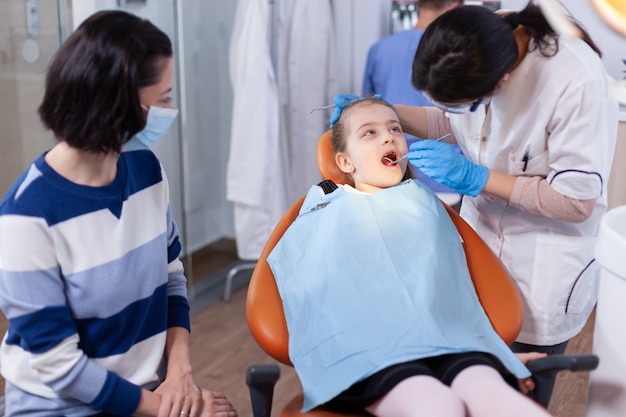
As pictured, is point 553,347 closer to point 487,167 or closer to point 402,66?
point 487,167

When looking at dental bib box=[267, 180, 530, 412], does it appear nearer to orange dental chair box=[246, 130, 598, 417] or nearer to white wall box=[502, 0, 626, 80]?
orange dental chair box=[246, 130, 598, 417]

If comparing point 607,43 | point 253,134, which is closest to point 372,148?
point 253,134

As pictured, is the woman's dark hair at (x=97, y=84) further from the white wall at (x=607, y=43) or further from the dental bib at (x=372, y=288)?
the white wall at (x=607, y=43)

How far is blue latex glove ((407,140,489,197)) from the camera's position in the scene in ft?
4.95

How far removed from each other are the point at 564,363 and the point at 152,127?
830 millimetres

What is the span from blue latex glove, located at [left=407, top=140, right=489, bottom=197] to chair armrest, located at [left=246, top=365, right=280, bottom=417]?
21.4 inches

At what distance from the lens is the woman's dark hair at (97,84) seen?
3.70 ft

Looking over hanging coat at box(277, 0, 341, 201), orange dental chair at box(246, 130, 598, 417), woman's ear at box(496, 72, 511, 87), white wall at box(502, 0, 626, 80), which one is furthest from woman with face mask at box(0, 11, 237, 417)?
white wall at box(502, 0, 626, 80)

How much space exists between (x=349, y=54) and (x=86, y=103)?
99.3 inches

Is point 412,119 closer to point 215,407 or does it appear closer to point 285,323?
point 285,323

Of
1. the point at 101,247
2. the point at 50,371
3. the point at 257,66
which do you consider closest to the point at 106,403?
the point at 50,371

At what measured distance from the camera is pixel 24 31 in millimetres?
2287

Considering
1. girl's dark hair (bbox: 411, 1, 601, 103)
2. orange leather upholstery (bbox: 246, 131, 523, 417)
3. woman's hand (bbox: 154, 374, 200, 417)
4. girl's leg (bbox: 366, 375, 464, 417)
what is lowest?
woman's hand (bbox: 154, 374, 200, 417)

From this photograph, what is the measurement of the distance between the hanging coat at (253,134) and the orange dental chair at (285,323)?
137cm
